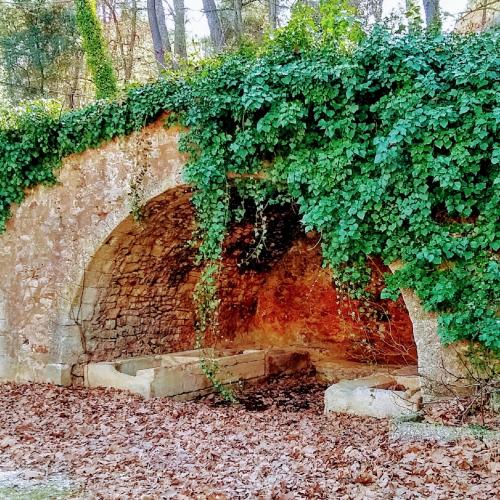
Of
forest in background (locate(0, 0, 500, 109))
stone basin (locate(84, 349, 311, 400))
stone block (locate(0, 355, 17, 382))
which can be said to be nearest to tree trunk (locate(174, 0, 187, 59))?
forest in background (locate(0, 0, 500, 109))

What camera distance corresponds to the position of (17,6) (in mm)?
12656

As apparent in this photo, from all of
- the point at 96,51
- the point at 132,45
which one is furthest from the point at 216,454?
the point at 132,45

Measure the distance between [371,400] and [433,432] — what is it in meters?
1.02

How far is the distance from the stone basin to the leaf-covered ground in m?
0.25

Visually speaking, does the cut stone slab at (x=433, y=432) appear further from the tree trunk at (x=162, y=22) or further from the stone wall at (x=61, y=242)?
the tree trunk at (x=162, y=22)

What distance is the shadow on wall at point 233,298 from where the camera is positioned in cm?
737

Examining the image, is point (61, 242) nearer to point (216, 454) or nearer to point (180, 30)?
point (216, 454)

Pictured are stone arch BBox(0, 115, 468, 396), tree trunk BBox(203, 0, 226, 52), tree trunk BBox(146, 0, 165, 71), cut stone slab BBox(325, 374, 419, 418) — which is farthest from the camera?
tree trunk BBox(146, 0, 165, 71)

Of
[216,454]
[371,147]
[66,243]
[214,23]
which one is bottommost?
[216,454]

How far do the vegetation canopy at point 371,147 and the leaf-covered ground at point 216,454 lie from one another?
1.34 m

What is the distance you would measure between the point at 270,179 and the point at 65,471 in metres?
3.45

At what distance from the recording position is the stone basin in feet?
21.7

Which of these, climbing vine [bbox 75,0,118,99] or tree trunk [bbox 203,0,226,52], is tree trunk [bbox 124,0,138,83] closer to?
climbing vine [bbox 75,0,118,99]

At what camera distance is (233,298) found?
380 inches
